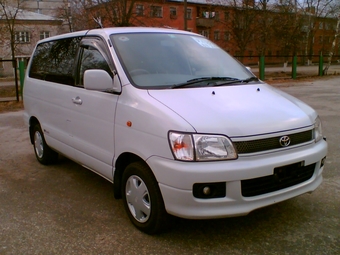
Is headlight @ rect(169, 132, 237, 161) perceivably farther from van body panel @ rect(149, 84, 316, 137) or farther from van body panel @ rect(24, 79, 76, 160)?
van body panel @ rect(24, 79, 76, 160)

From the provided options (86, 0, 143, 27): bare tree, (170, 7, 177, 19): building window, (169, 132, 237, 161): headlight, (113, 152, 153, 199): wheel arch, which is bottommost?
(113, 152, 153, 199): wheel arch

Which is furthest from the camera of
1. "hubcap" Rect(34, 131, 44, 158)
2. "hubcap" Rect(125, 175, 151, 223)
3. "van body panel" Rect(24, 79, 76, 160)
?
"hubcap" Rect(34, 131, 44, 158)

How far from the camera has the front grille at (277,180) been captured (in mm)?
3002

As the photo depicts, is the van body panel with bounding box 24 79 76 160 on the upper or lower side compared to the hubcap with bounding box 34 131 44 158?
upper

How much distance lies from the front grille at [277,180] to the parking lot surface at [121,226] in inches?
19.5

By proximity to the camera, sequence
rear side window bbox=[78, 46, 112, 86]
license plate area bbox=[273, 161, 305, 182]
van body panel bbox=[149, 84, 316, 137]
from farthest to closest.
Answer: rear side window bbox=[78, 46, 112, 86] < license plate area bbox=[273, 161, 305, 182] < van body panel bbox=[149, 84, 316, 137]

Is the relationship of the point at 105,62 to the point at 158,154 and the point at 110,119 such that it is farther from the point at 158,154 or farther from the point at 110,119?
the point at 158,154

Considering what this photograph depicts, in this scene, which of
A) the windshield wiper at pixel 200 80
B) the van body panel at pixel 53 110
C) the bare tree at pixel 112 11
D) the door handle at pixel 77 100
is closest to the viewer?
the windshield wiper at pixel 200 80

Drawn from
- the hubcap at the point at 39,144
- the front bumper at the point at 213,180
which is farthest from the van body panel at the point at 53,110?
the front bumper at the point at 213,180

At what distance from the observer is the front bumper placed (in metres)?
2.88

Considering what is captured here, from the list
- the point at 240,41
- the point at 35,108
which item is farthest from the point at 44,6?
the point at 35,108

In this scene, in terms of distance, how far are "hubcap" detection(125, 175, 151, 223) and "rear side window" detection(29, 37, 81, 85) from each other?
1716mm

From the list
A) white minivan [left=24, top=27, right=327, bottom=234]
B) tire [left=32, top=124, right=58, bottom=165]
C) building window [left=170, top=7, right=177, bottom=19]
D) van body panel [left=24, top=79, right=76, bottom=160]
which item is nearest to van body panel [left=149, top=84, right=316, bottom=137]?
white minivan [left=24, top=27, right=327, bottom=234]

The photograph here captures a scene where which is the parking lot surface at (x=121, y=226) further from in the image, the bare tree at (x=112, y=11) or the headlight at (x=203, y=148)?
the bare tree at (x=112, y=11)
